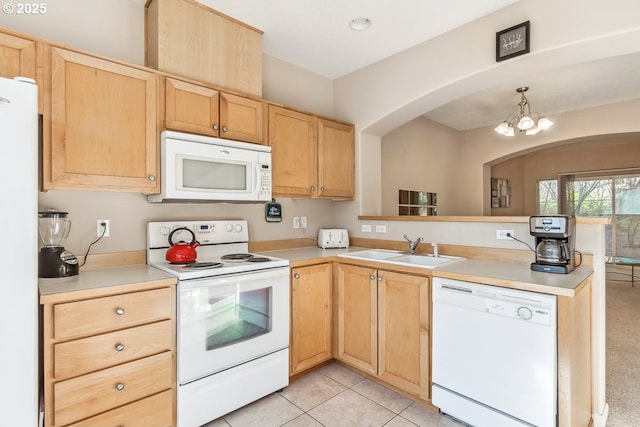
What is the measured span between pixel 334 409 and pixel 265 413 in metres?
0.43

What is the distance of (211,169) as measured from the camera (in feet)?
6.91

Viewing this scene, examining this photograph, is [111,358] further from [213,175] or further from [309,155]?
[309,155]

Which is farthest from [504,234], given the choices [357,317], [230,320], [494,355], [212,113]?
[212,113]

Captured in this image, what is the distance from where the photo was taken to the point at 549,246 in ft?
5.99

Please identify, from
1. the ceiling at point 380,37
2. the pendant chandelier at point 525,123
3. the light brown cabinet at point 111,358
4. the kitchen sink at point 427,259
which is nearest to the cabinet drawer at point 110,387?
the light brown cabinet at point 111,358

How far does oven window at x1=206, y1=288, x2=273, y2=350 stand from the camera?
186 cm

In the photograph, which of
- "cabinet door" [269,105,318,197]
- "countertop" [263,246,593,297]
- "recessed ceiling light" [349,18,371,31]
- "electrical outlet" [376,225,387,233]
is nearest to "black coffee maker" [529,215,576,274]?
"countertop" [263,246,593,297]

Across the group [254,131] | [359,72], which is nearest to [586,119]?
[359,72]

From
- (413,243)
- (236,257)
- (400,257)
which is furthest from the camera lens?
(400,257)

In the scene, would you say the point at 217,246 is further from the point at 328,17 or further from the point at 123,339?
the point at 328,17

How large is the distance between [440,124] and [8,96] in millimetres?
5074

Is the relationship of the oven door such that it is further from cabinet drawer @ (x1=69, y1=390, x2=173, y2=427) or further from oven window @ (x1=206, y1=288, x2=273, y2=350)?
cabinet drawer @ (x1=69, y1=390, x2=173, y2=427)

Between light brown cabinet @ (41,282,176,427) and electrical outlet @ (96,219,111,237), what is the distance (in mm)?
632

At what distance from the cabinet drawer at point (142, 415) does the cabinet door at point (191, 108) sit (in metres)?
1.53
